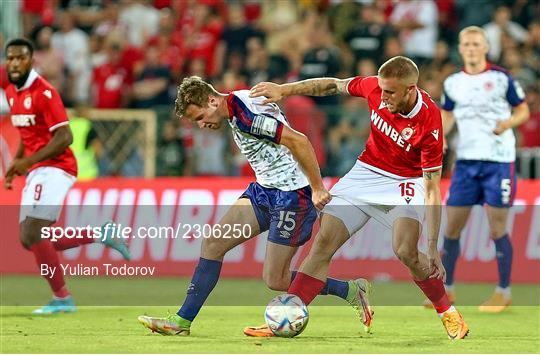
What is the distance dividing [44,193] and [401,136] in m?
3.82

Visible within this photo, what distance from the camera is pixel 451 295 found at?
1251cm

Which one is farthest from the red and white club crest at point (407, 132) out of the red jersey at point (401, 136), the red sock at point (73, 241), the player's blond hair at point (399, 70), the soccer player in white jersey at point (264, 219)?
the red sock at point (73, 241)

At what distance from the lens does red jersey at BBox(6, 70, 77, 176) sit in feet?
38.2

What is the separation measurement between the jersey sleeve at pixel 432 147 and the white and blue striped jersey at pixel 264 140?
1.01 meters

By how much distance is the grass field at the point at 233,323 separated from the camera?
29.7 ft

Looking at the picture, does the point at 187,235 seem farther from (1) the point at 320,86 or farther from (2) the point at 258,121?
(2) the point at 258,121

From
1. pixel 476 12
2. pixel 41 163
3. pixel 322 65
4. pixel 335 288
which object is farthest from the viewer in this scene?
pixel 476 12

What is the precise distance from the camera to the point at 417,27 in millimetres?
A: 19641

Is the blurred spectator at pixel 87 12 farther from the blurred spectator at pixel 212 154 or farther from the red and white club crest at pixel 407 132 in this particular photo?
the red and white club crest at pixel 407 132

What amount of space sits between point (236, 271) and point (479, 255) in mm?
3009

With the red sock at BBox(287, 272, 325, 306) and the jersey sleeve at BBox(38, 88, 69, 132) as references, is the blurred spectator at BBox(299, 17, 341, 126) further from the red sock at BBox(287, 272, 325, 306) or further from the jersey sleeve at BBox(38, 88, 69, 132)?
the red sock at BBox(287, 272, 325, 306)

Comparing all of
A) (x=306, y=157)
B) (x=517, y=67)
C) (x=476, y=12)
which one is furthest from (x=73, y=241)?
(x=476, y=12)

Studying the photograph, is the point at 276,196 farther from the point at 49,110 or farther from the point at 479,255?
the point at 479,255

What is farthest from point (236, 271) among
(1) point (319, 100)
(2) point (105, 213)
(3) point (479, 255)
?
(1) point (319, 100)
